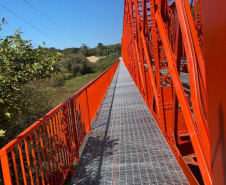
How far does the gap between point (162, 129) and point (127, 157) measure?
2.66ft

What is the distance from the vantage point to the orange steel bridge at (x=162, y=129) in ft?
4.48

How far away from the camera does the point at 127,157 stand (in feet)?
14.0

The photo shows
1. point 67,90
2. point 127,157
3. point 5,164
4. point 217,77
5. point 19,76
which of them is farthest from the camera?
point 67,90

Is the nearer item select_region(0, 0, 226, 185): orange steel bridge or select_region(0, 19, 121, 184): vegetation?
select_region(0, 0, 226, 185): orange steel bridge

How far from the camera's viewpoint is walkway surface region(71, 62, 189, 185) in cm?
351

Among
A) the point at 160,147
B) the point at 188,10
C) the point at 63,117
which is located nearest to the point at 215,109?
the point at 188,10

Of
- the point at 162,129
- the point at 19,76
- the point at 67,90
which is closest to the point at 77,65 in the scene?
the point at 67,90

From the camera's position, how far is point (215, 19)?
1.23m

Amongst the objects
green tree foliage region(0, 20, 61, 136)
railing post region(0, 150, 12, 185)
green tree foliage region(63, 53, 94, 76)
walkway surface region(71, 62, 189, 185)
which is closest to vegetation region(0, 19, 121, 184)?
green tree foliage region(0, 20, 61, 136)

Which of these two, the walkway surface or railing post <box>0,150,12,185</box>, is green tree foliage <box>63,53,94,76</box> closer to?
the walkway surface

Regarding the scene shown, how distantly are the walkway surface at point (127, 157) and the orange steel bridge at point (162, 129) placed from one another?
0.05 feet

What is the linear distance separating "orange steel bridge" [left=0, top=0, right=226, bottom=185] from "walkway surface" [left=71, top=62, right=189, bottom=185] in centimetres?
1

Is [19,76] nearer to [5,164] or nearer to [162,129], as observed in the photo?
[5,164]

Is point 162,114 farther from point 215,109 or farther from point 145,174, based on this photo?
point 215,109
